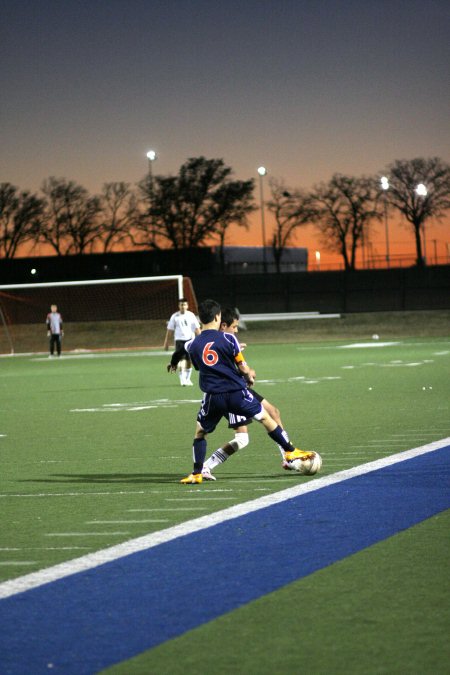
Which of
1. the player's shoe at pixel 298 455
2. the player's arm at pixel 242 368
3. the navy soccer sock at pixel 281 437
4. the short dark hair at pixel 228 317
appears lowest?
the player's shoe at pixel 298 455

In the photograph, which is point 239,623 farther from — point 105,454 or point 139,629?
point 105,454

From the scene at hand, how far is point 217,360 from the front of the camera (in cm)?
1010

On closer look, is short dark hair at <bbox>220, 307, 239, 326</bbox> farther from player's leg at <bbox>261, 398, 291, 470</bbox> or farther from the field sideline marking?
the field sideline marking

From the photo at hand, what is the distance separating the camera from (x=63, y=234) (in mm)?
87688

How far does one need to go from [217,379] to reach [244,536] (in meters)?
2.81

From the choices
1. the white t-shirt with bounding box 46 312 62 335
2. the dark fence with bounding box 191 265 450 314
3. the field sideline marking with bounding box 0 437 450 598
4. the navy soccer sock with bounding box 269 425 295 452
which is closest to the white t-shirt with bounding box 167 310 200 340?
the field sideline marking with bounding box 0 437 450 598

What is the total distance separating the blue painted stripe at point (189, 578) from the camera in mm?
5105

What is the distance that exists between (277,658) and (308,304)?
6303 cm

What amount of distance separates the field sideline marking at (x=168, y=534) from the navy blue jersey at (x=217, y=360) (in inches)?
36.9

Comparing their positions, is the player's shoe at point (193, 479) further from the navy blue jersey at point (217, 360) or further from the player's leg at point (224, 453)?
the navy blue jersey at point (217, 360)

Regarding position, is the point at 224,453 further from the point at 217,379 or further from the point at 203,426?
the point at 217,379

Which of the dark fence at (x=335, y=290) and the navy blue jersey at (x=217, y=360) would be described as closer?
the navy blue jersey at (x=217, y=360)

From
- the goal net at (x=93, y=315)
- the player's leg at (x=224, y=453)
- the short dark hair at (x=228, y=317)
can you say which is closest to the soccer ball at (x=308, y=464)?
the player's leg at (x=224, y=453)

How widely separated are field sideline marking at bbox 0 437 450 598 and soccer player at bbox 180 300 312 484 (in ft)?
1.91
